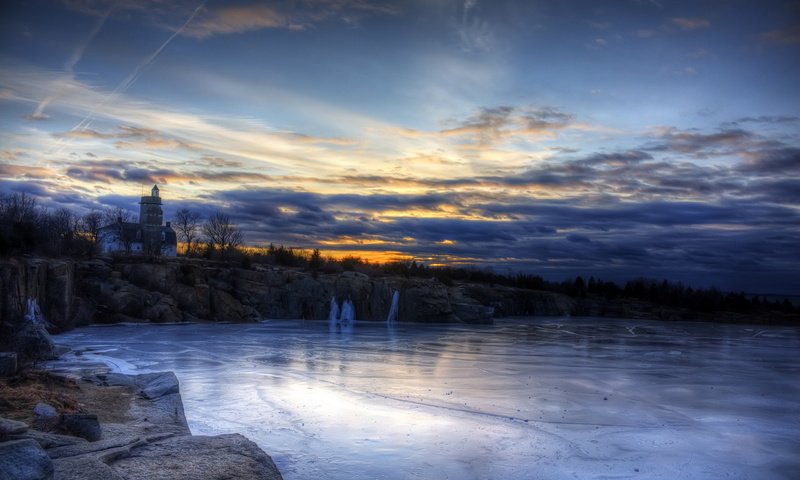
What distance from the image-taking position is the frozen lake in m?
7.98

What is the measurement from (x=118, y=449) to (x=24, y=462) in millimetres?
1666

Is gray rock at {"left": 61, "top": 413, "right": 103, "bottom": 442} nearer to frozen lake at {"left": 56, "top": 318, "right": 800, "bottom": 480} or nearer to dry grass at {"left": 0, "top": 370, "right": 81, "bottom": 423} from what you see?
dry grass at {"left": 0, "top": 370, "right": 81, "bottom": 423}

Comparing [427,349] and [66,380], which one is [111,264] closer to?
[427,349]

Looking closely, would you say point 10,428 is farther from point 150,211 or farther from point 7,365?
point 150,211

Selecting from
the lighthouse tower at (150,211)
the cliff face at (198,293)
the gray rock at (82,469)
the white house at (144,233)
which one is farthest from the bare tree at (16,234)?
the lighthouse tower at (150,211)

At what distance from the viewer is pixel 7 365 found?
1141cm

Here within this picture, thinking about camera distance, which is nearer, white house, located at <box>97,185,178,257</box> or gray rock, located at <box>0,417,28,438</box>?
gray rock, located at <box>0,417,28,438</box>

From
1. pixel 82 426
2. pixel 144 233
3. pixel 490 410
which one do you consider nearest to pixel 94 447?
pixel 82 426

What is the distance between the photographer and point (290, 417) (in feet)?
34.5

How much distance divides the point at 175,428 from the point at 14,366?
520 cm

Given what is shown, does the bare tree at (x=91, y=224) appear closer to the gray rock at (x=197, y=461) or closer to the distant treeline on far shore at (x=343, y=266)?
the distant treeline on far shore at (x=343, y=266)

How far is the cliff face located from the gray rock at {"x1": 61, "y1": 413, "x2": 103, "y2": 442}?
1843 centimetres

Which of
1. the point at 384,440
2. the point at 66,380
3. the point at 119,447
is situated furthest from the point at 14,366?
the point at 384,440

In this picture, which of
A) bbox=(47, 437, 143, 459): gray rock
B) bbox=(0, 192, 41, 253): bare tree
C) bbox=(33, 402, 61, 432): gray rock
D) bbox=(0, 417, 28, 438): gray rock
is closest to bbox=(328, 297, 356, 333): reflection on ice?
bbox=(0, 192, 41, 253): bare tree
